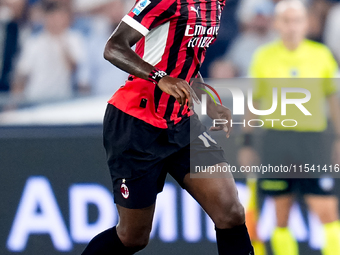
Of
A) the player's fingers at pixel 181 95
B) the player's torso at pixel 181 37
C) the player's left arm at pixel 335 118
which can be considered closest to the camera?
the player's fingers at pixel 181 95

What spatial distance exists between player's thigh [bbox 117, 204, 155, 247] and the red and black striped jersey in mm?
465

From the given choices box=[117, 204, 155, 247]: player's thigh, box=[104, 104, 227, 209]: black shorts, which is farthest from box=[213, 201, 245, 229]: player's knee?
box=[117, 204, 155, 247]: player's thigh

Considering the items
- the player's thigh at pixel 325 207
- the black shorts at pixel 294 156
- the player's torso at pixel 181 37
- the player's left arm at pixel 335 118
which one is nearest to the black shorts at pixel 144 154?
the player's torso at pixel 181 37

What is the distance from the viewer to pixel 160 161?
270 centimetres

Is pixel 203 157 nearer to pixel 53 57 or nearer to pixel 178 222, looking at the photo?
pixel 178 222

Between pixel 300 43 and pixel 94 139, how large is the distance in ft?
5.90

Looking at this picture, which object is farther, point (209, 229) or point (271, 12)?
point (271, 12)

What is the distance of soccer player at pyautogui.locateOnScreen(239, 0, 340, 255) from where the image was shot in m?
3.95

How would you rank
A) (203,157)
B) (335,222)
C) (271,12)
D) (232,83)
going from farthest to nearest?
(271,12), (232,83), (335,222), (203,157)

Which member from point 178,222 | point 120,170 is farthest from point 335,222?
point 120,170

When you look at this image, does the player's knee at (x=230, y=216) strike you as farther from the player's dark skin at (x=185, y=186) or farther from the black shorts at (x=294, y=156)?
the black shorts at (x=294, y=156)

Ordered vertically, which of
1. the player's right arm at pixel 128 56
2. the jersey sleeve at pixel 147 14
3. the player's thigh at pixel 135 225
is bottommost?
the player's thigh at pixel 135 225

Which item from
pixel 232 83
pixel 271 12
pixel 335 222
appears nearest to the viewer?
pixel 335 222

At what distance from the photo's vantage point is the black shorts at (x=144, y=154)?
8.76ft
